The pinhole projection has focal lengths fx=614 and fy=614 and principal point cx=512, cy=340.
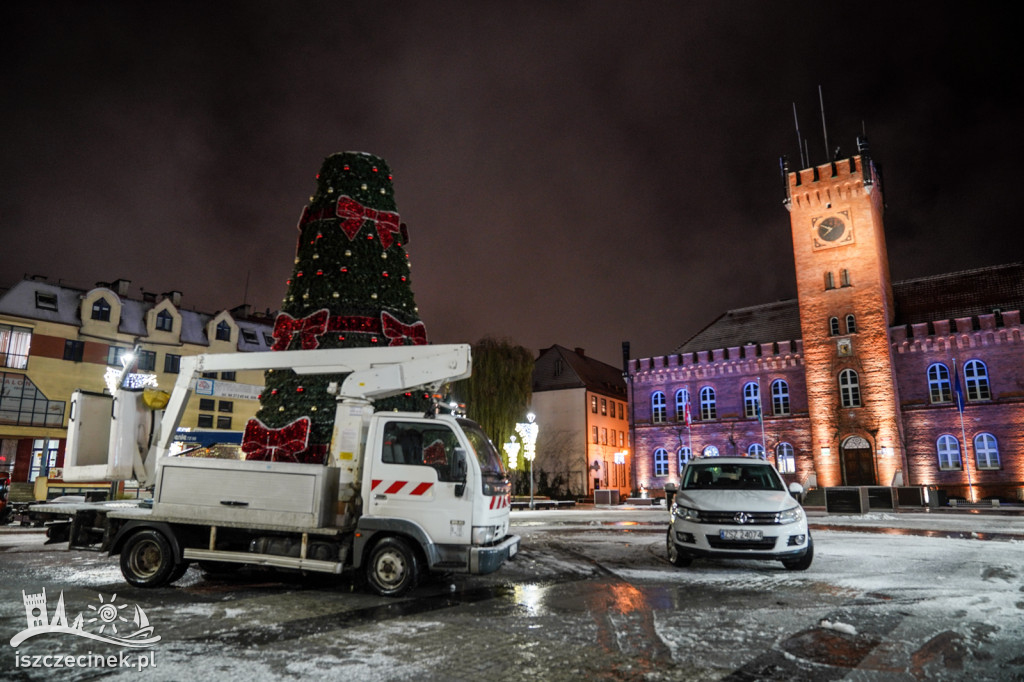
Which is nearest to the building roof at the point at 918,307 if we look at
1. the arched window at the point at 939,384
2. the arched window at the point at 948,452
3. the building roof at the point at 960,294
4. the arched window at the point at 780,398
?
the building roof at the point at 960,294

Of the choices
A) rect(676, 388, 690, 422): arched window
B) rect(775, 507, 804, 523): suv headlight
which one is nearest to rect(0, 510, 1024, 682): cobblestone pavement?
rect(775, 507, 804, 523): suv headlight

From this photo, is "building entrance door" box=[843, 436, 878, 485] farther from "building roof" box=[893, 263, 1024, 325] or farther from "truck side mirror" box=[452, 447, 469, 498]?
"truck side mirror" box=[452, 447, 469, 498]

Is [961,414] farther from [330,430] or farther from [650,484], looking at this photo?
[330,430]

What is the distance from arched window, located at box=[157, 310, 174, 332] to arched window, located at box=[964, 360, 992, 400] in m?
50.9

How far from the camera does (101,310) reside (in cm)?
4012

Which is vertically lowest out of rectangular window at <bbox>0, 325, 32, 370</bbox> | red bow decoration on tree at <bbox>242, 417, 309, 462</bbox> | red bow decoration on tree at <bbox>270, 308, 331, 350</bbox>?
red bow decoration on tree at <bbox>242, 417, 309, 462</bbox>

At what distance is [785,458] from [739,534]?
112 feet

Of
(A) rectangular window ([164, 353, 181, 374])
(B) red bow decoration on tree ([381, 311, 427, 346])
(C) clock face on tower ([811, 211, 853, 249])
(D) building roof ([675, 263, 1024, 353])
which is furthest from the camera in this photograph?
(A) rectangular window ([164, 353, 181, 374])

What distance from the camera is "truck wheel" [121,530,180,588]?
26.4 feet

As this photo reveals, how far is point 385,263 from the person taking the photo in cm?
1154

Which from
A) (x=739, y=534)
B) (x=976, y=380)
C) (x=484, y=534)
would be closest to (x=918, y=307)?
(x=976, y=380)

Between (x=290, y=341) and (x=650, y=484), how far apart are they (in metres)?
36.9

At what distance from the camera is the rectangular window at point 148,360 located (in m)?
41.5

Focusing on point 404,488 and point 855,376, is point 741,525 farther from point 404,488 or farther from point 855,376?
point 855,376
